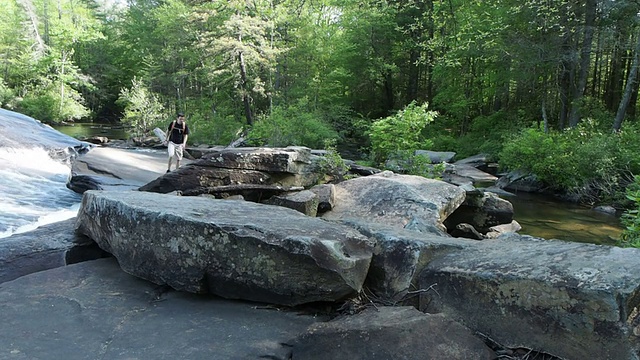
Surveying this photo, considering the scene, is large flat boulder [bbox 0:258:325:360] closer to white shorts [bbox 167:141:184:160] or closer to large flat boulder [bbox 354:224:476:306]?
large flat boulder [bbox 354:224:476:306]

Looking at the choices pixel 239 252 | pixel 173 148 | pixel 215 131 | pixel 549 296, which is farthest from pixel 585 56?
pixel 239 252

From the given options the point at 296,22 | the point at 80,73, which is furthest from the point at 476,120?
the point at 80,73

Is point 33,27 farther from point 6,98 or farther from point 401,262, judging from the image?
point 401,262

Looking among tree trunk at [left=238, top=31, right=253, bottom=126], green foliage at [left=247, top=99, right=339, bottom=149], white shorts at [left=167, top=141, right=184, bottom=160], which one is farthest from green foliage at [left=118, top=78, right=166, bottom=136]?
white shorts at [left=167, top=141, right=184, bottom=160]

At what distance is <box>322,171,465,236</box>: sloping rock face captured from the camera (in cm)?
754

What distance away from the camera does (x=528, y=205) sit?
1358 centimetres

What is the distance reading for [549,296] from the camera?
8.12 ft

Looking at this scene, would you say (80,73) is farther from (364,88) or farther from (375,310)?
(375,310)

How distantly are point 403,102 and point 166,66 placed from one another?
18.3 meters

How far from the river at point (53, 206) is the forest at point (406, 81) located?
1541 mm

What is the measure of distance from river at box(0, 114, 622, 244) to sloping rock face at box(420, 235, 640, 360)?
6.67 metres

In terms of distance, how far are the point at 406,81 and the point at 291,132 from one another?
616 inches

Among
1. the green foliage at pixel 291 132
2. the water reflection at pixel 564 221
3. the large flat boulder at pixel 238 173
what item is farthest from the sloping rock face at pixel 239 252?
the green foliage at pixel 291 132

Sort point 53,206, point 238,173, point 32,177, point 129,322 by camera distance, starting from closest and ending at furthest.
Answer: point 129,322, point 53,206, point 238,173, point 32,177
